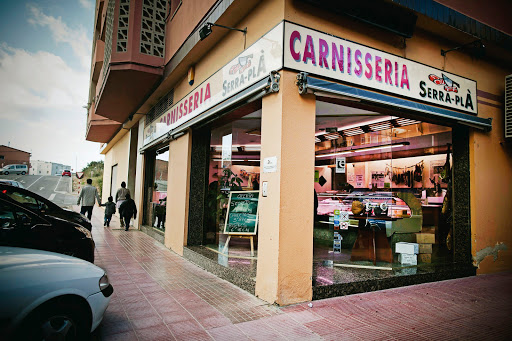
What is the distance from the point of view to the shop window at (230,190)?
6.92m

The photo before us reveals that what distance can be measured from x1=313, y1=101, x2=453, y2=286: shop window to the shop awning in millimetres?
1349

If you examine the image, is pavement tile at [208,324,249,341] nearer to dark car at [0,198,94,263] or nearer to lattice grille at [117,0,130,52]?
dark car at [0,198,94,263]

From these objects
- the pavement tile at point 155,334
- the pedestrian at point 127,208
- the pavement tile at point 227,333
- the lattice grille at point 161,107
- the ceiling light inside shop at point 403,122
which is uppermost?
the lattice grille at point 161,107

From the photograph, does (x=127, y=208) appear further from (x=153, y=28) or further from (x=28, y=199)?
(x=153, y=28)

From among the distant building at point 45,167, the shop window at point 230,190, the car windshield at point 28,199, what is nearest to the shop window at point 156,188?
the shop window at point 230,190

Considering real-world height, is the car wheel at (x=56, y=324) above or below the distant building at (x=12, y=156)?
below

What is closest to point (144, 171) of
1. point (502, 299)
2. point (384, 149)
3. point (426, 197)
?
point (384, 149)

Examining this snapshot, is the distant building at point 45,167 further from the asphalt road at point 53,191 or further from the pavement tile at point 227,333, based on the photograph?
the pavement tile at point 227,333

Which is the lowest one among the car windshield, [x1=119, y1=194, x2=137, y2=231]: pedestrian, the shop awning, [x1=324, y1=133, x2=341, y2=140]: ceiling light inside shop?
[x1=119, y1=194, x2=137, y2=231]: pedestrian

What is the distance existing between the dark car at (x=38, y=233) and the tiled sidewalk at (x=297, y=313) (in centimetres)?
90

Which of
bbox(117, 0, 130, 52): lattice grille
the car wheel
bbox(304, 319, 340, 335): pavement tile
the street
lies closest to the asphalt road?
bbox(117, 0, 130, 52): lattice grille

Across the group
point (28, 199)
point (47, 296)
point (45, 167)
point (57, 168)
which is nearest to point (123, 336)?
point (47, 296)

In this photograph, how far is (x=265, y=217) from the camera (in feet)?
15.8

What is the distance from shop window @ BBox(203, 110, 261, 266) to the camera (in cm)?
692
